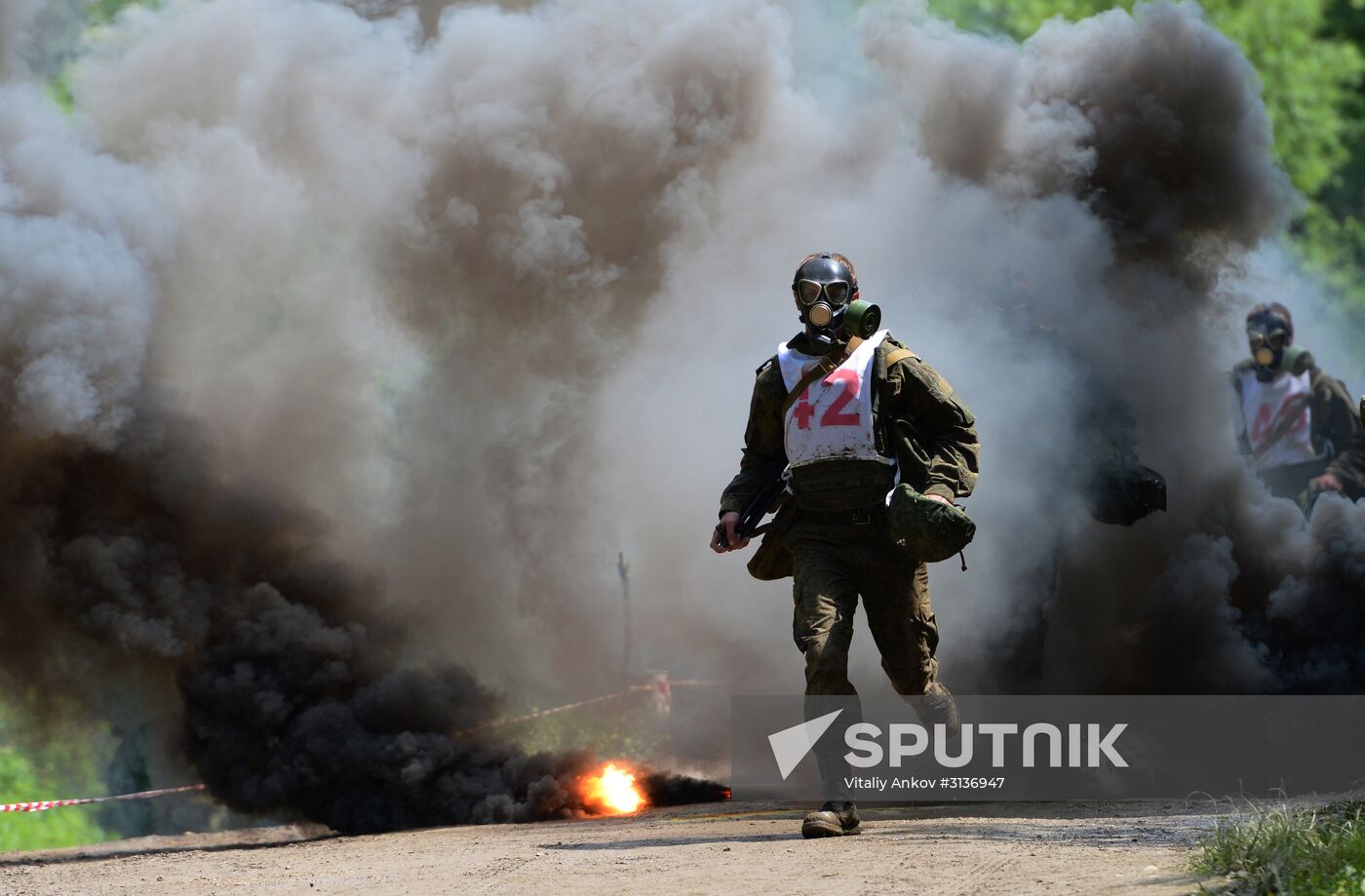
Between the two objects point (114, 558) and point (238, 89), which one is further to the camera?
point (238, 89)

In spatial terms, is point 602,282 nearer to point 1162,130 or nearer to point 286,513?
point 286,513

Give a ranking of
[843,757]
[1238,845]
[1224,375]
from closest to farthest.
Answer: [1238,845] → [843,757] → [1224,375]

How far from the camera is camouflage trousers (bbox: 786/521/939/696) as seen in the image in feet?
23.6

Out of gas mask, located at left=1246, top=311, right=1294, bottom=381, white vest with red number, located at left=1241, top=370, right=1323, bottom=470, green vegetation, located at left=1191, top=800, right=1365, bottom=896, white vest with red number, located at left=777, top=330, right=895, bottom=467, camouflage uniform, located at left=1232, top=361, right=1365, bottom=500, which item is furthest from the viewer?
gas mask, located at left=1246, top=311, right=1294, bottom=381

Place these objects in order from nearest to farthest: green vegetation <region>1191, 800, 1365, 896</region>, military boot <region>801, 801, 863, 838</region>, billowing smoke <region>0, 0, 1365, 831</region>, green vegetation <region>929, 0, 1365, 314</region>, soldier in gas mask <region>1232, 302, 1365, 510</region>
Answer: green vegetation <region>1191, 800, 1365, 896</region> < military boot <region>801, 801, 863, 838</region> < billowing smoke <region>0, 0, 1365, 831</region> < soldier in gas mask <region>1232, 302, 1365, 510</region> < green vegetation <region>929, 0, 1365, 314</region>

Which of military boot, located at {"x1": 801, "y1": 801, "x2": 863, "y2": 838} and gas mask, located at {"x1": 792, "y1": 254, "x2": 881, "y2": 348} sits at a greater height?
gas mask, located at {"x1": 792, "y1": 254, "x2": 881, "y2": 348}

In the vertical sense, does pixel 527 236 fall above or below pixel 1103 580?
above

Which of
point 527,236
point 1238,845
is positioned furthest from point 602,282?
point 1238,845

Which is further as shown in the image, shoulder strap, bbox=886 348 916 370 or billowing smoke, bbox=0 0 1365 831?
billowing smoke, bbox=0 0 1365 831

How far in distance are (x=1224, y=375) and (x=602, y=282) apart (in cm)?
616

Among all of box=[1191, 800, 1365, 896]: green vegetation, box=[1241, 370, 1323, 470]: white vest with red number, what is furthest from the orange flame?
box=[1241, 370, 1323, 470]: white vest with red number

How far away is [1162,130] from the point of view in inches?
503

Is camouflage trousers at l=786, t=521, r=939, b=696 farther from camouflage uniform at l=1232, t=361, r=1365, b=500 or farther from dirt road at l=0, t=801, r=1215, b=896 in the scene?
camouflage uniform at l=1232, t=361, r=1365, b=500

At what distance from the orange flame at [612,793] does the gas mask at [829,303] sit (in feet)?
11.0
